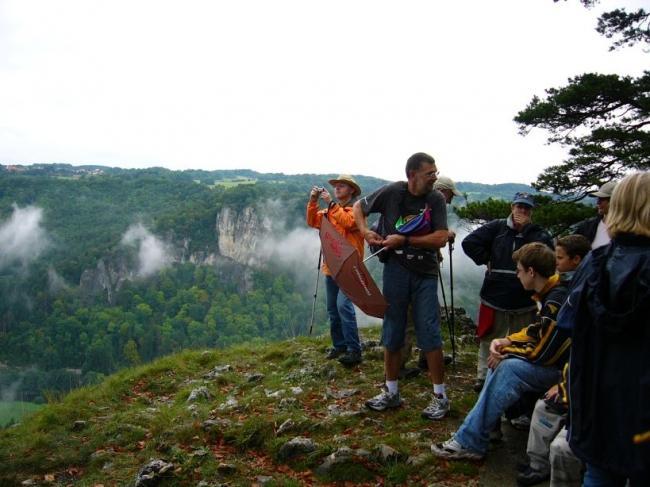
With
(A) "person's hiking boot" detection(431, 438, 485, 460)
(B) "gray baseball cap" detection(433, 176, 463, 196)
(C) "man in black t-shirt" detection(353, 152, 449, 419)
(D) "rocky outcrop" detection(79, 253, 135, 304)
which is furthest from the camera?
(D) "rocky outcrop" detection(79, 253, 135, 304)

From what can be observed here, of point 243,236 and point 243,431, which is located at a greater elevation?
point 243,431

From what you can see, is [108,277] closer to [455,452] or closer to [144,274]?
[144,274]

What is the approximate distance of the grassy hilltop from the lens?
4.18 meters

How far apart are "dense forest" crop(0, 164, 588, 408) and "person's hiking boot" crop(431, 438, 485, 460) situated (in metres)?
62.0

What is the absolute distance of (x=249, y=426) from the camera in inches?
200

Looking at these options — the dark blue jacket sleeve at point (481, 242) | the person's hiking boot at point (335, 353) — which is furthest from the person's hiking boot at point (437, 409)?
the person's hiking boot at point (335, 353)

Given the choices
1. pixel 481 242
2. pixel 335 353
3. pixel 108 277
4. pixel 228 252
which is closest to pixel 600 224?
pixel 481 242

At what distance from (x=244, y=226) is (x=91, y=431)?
133 metres

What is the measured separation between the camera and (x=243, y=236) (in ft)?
449

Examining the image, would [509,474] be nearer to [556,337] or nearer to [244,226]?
[556,337]

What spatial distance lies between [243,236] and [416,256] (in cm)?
13446

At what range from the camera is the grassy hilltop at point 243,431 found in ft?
13.7

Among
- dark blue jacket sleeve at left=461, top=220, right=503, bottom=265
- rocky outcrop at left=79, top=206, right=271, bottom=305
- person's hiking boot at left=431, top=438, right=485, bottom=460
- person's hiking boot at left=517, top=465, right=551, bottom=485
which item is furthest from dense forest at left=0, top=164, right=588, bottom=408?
person's hiking boot at left=517, top=465, right=551, bottom=485

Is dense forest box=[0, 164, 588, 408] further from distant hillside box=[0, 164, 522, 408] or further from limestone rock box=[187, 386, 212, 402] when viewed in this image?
limestone rock box=[187, 386, 212, 402]
